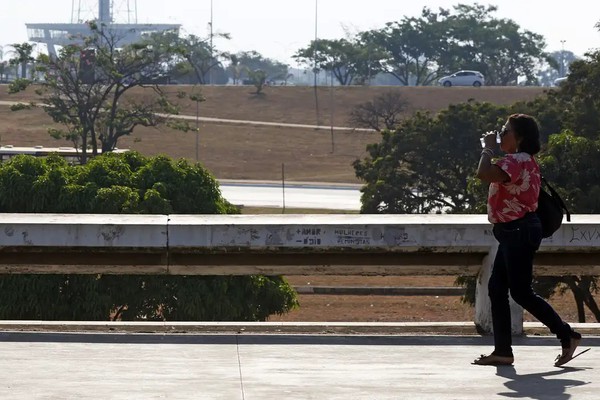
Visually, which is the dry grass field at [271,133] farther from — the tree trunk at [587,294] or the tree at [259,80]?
the tree trunk at [587,294]

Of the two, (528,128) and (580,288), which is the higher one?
(528,128)

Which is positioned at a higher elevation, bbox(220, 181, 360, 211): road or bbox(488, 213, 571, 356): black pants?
bbox(488, 213, 571, 356): black pants

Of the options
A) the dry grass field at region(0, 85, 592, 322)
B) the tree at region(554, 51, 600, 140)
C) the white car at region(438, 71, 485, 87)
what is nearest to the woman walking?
the tree at region(554, 51, 600, 140)

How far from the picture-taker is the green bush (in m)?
17.6

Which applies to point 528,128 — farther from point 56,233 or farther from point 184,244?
point 56,233

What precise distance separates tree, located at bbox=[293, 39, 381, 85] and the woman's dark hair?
11737 cm

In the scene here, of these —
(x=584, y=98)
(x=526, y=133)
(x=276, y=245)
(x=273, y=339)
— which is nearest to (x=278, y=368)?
(x=273, y=339)

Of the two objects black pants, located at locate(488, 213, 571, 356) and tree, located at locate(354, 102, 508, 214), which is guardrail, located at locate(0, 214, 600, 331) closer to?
black pants, located at locate(488, 213, 571, 356)

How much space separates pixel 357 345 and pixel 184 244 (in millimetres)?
1318

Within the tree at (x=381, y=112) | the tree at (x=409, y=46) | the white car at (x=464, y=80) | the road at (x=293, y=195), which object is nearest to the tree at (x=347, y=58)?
the tree at (x=409, y=46)

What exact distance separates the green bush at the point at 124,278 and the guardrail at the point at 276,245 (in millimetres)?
9167

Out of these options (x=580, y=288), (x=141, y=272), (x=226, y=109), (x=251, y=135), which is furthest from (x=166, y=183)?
(x=226, y=109)

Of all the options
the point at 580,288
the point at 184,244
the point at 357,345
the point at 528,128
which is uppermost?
the point at 528,128

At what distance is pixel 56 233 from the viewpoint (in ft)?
26.9
